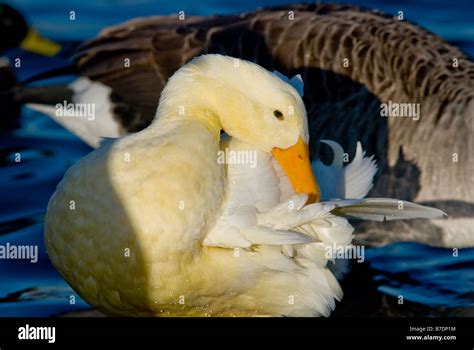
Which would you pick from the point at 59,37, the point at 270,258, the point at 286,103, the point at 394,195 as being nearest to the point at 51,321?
the point at 270,258

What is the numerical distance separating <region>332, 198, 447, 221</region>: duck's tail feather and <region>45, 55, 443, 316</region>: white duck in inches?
0.4

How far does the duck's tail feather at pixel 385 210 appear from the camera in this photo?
6.13 meters

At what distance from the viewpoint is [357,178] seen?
6953mm

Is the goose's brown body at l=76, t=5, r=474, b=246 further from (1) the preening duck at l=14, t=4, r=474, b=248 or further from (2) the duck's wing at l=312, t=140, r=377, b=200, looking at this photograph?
(2) the duck's wing at l=312, t=140, r=377, b=200

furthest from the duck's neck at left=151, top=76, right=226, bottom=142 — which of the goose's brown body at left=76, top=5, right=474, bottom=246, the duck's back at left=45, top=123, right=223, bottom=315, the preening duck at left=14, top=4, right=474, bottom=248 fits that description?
the goose's brown body at left=76, top=5, right=474, bottom=246

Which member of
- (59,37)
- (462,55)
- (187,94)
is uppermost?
(59,37)

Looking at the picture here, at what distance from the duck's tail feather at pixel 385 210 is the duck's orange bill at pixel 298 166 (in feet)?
0.61

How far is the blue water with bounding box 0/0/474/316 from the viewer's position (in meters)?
7.77

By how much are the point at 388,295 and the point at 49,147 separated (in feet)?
13.1

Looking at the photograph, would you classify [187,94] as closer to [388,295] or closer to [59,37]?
A: [388,295]

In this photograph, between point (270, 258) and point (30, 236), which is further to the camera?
point (30, 236)
